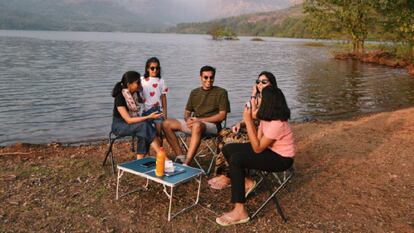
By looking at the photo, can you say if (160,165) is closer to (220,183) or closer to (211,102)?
(220,183)

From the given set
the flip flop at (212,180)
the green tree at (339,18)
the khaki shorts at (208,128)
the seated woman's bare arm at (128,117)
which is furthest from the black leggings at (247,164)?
the green tree at (339,18)

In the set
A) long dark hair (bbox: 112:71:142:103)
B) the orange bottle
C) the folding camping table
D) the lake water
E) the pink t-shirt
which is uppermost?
long dark hair (bbox: 112:71:142:103)

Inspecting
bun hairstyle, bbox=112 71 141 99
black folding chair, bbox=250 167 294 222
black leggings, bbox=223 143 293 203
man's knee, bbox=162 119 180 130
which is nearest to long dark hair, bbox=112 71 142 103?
bun hairstyle, bbox=112 71 141 99

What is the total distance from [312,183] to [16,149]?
6248mm

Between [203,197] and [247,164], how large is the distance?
117 centimetres

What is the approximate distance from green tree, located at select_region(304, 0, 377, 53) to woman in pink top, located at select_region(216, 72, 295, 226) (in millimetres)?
35445

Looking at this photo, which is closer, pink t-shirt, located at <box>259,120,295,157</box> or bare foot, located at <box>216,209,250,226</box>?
pink t-shirt, located at <box>259,120,295,157</box>

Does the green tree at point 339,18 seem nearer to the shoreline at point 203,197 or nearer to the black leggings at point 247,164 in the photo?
the shoreline at point 203,197

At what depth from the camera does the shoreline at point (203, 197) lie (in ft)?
16.3

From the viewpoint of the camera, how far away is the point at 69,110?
563 inches

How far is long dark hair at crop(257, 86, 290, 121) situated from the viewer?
15.6 ft

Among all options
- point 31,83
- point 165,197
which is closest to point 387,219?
point 165,197

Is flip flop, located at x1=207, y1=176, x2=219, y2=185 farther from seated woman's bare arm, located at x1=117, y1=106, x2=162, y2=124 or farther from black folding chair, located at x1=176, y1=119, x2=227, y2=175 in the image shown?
seated woman's bare arm, located at x1=117, y1=106, x2=162, y2=124

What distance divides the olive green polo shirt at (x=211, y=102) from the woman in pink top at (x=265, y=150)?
176cm
